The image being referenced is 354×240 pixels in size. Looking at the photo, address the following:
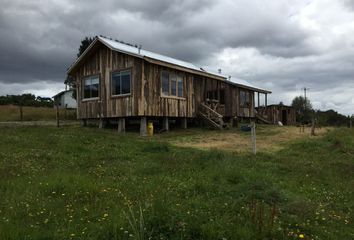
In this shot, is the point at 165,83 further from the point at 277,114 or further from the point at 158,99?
the point at 277,114

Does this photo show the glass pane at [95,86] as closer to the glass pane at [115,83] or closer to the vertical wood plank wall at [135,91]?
the vertical wood plank wall at [135,91]

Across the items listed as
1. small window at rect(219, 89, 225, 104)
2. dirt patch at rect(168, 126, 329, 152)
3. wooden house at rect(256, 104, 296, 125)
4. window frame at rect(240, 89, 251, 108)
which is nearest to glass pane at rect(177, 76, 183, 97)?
dirt patch at rect(168, 126, 329, 152)

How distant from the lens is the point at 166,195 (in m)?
7.00

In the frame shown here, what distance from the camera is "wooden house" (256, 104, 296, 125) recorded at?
122 ft

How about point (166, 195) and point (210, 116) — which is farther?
point (210, 116)

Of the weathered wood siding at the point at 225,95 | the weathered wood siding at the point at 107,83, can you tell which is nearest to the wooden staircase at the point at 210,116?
the weathered wood siding at the point at 225,95

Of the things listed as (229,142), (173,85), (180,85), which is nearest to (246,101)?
(180,85)

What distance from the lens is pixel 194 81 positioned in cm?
2545

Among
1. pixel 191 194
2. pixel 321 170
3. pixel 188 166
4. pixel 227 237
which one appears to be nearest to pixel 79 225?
pixel 227 237

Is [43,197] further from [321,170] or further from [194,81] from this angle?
[194,81]

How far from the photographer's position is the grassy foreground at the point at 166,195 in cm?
527

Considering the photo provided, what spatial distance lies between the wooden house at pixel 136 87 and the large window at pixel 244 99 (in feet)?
18.6

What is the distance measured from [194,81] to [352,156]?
522 inches

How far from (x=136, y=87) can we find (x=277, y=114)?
21.2 m
